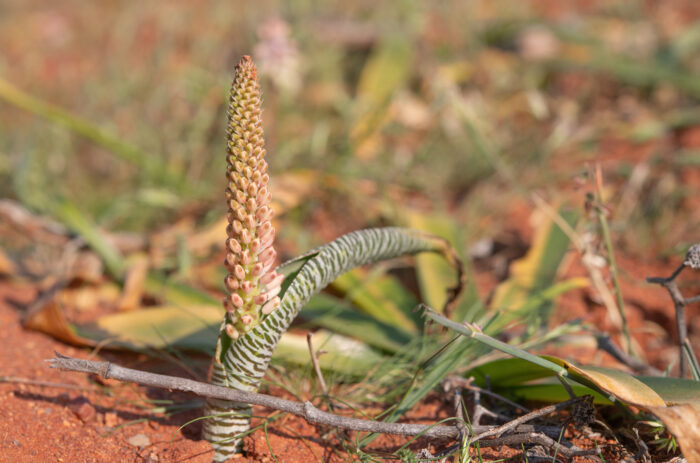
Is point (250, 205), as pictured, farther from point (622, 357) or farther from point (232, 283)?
point (622, 357)

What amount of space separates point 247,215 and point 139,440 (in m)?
0.58

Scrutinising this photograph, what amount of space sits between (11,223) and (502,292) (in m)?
1.63

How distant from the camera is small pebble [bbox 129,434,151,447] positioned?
53.9 inches

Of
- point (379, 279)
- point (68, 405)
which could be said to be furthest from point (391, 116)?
point (68, 405)

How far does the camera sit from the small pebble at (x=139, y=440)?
1.37m

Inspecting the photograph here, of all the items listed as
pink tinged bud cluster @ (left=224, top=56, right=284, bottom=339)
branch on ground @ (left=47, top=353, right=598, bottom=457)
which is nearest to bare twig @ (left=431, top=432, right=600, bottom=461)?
branch on ground @ (left=47, top=353, right=598, bottom=457)

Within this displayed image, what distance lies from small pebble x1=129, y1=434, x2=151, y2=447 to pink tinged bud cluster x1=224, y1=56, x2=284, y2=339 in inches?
14.0

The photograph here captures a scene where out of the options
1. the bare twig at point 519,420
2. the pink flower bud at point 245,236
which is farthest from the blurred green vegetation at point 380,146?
the pink flower bud at point 245,236

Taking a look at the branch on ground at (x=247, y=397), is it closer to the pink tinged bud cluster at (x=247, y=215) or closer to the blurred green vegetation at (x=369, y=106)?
the pink tinged bud cluster at (x=247, y=215)

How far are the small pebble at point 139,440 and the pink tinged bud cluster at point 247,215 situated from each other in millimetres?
357

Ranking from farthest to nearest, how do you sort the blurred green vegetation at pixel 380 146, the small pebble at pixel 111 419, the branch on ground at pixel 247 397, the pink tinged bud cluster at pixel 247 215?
the blurred green vegetation at pixel 380 146 < the small pebble at pixel 111 419 < the branch on ground at pixel 247 397 < the pink tinged bud cluster at pixel 247 215

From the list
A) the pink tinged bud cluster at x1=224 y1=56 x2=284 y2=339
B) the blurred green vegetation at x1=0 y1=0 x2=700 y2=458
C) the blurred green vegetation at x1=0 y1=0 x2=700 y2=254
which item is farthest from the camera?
the blurred green vegetation at x1=0 y1=0 x2=700 y2=254

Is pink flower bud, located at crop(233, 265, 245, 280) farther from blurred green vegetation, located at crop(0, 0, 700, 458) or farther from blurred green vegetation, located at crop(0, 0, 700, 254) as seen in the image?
blurred green vegetation, located at crop(0, 0, 700, 254)

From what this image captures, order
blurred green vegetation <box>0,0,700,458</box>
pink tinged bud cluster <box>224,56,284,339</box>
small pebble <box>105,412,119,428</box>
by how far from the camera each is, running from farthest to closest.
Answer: blurred green vegetation <box>0,0,700,458</box>, small pebble <box>105,412,119,428</box>, pink tinged bud cluster <box>224,56,284,339</box>
